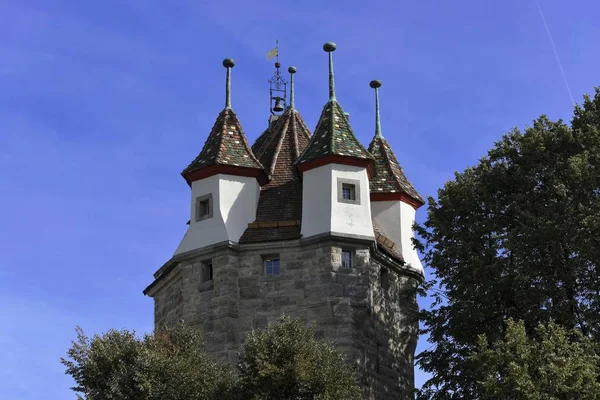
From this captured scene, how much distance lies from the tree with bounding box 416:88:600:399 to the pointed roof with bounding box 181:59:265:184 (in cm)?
585

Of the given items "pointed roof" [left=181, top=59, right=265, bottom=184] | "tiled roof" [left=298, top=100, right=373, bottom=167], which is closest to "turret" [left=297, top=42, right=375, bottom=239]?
"tiled roof" [left=298, top=100, right=373, bottom=167]

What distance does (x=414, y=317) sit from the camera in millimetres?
33500

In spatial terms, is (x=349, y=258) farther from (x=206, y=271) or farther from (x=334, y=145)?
(x=206, y=271)

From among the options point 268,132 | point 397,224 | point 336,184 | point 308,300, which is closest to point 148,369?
point 308,300

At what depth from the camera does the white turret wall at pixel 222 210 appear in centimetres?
3553

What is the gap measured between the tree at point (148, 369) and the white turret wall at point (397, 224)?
9.90m

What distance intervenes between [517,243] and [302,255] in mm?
6794

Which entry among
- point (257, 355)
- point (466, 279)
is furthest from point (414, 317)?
point (257, 355)

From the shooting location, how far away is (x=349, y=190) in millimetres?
35688

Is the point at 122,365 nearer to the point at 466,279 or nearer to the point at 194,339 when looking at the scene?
the point at 194,339

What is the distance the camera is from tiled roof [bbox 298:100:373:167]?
35.8 metres

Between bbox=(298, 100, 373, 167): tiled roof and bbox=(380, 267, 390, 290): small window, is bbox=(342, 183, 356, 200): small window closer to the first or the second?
bbox=(298, 100, 373, 167): tiled roof

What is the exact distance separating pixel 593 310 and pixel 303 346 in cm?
796

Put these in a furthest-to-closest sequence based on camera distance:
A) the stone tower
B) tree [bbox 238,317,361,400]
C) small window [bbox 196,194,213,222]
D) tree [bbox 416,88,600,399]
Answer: small window [bbox 196,194,213,222] → the stone tower → tree [bbox 416,88,600,399] → tree [bbox 238,317,361,400]
